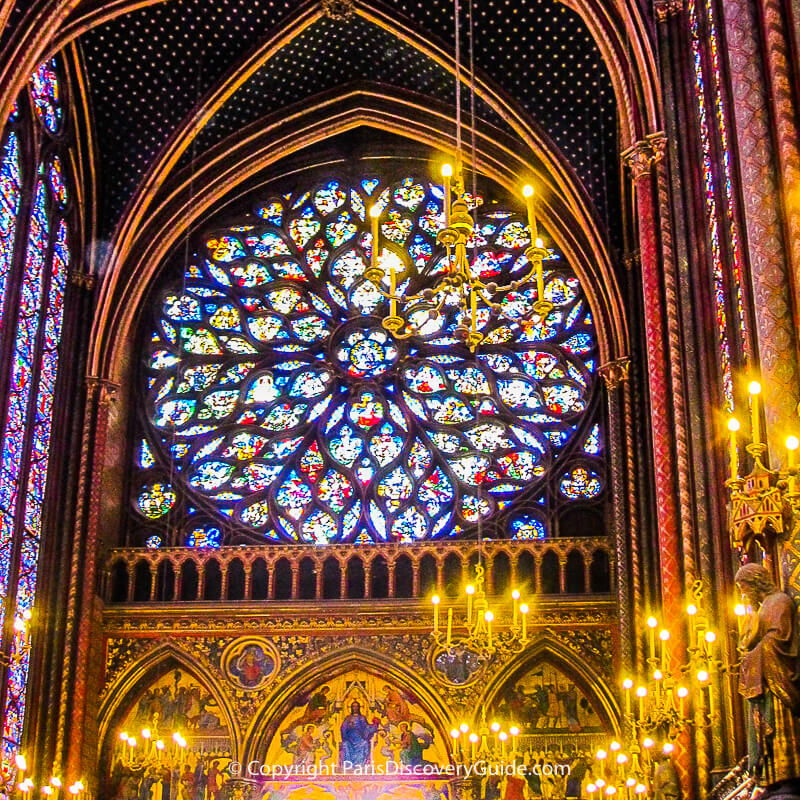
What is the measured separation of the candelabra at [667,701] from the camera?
10727 mm

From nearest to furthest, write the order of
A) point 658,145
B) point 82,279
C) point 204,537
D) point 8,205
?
point 658,145, point 8,205, point 204,537, point 82,279

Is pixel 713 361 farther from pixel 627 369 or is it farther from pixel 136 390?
pixel 136 390

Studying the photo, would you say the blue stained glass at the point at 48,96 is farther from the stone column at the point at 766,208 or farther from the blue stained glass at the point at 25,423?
the stone column at the point at 766,208

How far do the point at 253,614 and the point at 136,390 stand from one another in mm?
4510

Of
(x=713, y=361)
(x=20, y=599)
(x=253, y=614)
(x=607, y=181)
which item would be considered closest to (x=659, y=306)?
(x=713, y=361)

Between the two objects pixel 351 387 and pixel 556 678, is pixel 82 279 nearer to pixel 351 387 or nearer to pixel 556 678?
pixel 351 387

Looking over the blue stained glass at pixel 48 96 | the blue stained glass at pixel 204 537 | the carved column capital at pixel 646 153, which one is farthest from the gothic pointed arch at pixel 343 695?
the blue stained glass at pixel 48 96

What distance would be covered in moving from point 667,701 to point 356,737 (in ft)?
28.9

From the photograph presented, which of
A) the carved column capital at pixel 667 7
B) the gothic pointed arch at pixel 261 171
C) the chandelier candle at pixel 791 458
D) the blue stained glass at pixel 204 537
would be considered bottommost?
the chandelier candle at pixel 791 458

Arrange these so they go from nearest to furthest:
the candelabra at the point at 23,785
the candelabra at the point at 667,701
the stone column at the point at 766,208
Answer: the stone column at the point at 766,208 < the candelabra at the point at 667,701 < the candelabra at the point at 23,785

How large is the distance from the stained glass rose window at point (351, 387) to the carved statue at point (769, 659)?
42.4ft

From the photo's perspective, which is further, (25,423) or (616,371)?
(616,371)

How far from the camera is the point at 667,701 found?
40.3 ft

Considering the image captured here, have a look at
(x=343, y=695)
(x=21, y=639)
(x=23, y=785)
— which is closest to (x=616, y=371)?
(x=343, y=695)
